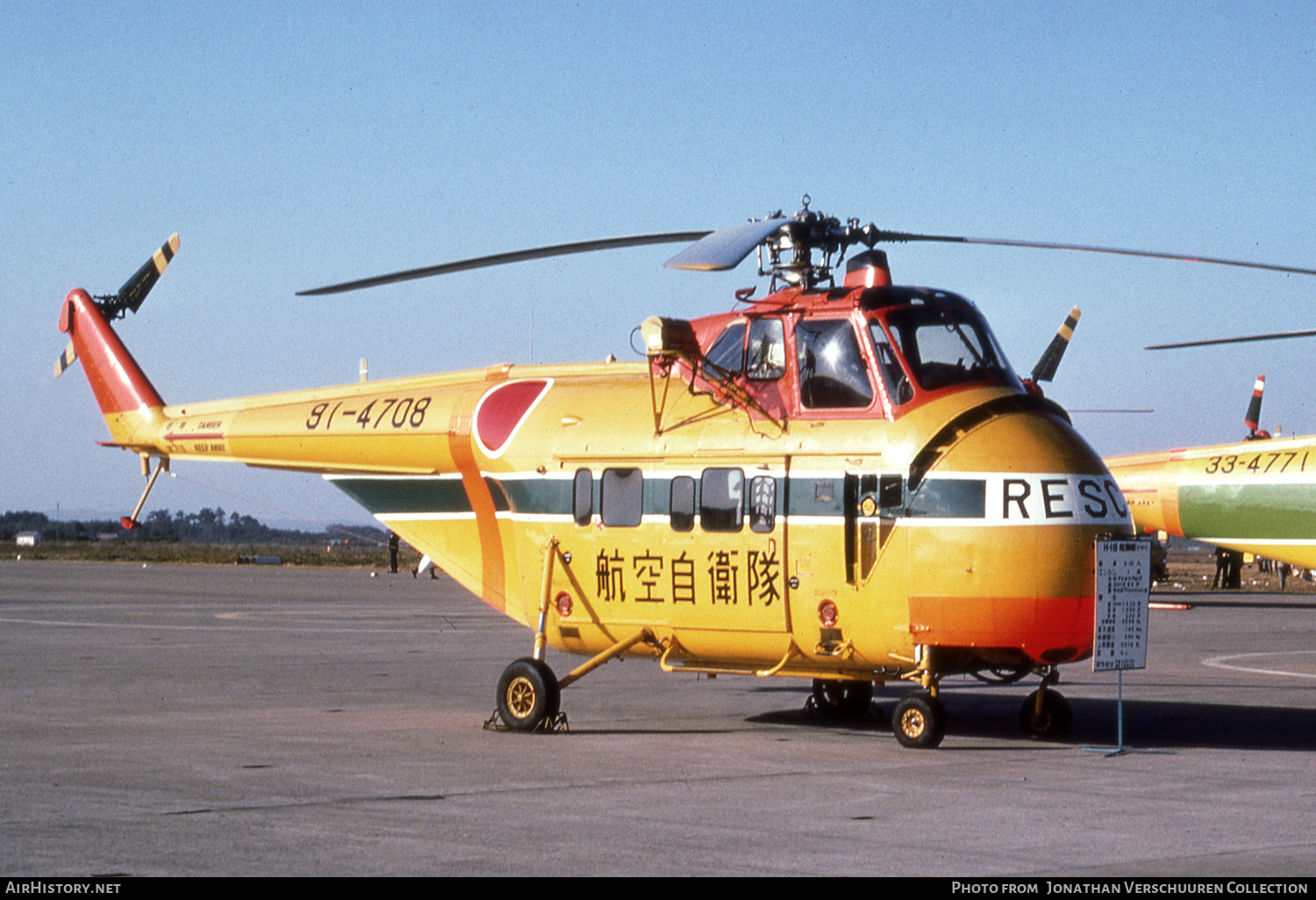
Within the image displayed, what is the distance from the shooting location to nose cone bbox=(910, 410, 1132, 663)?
→ 13.2 meters

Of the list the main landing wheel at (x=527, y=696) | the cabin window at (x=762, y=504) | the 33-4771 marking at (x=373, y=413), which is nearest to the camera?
the cabin window at (x=762, y=504)

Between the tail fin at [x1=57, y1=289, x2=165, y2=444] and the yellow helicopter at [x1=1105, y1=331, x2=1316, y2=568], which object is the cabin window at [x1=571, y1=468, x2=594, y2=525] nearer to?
the tail fin at [x1=57, y1=289, x2=165, y2=444]

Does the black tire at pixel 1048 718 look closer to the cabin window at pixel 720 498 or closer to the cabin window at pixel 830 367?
the cabin window at pixel 720 498

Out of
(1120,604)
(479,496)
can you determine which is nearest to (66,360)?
(479,496)

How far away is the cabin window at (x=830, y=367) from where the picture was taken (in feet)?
46.0

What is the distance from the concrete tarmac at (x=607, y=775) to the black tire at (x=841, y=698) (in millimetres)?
275

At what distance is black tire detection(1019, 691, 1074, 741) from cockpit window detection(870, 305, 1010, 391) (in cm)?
339

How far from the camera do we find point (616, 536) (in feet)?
50.3

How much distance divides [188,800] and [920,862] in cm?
519

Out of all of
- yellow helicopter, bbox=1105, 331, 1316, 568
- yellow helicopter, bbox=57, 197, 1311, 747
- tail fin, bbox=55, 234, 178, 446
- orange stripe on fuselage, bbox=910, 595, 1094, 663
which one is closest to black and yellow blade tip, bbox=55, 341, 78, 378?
tail fin, bbox=55, 234, 178, 446

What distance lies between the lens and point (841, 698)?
1667 centimetres

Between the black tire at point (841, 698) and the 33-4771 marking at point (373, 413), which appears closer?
the black tire at point (841, 698)

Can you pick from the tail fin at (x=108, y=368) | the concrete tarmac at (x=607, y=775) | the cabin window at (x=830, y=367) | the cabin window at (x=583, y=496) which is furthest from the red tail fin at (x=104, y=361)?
the cabin window at (x=830, y=367)

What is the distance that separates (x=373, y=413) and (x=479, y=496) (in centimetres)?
193
